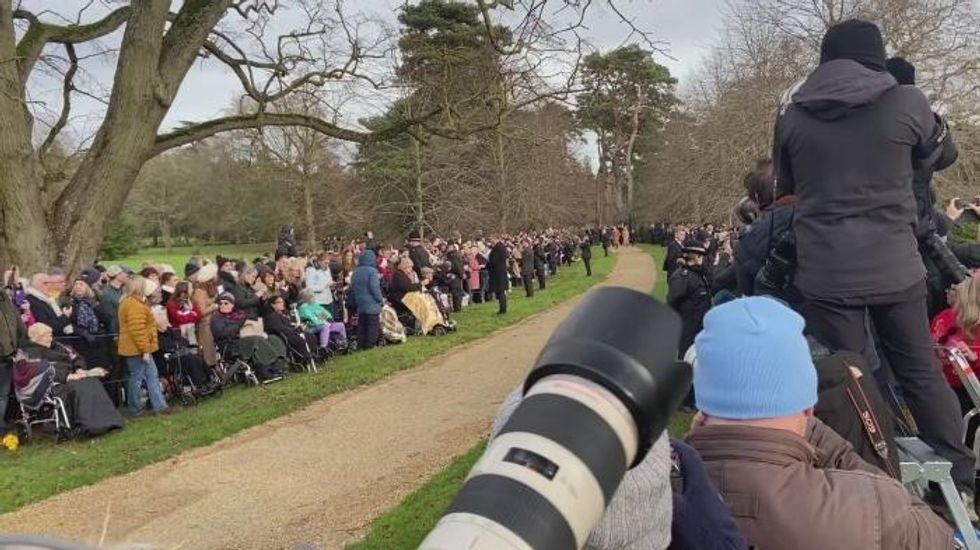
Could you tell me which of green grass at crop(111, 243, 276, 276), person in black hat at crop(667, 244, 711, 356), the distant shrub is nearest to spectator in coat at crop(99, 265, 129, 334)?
person in black hat at crop(667, 244, 711, 356)

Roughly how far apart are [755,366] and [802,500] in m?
0.34

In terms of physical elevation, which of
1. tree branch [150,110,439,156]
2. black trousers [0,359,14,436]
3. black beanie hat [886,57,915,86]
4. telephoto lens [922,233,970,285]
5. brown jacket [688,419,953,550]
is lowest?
black trousers [0,359,14,436]

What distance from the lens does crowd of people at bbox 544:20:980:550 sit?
1963 mm

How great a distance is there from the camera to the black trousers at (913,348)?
10.8 ft

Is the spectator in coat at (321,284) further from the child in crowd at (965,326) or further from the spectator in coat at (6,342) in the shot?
the child in crowd at (965,326)

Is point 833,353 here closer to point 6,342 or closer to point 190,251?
point 6,342

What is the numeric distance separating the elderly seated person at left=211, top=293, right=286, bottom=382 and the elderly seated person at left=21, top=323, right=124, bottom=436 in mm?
2180

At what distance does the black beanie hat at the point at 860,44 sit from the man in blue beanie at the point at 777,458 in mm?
1704

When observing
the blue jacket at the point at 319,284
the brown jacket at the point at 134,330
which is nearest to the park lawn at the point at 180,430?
the brown jacket at the point at 134,330

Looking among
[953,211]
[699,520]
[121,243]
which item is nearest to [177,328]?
[953,211]

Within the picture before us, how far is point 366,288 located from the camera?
13.8m

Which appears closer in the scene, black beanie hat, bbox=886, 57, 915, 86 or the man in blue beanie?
the man in blue beanie

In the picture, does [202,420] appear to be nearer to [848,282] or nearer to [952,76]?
[848,282]

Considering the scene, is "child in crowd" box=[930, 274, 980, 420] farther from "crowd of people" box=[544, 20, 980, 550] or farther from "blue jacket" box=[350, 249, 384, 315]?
"blue jacket" box=[350, 249, 384, 315]
